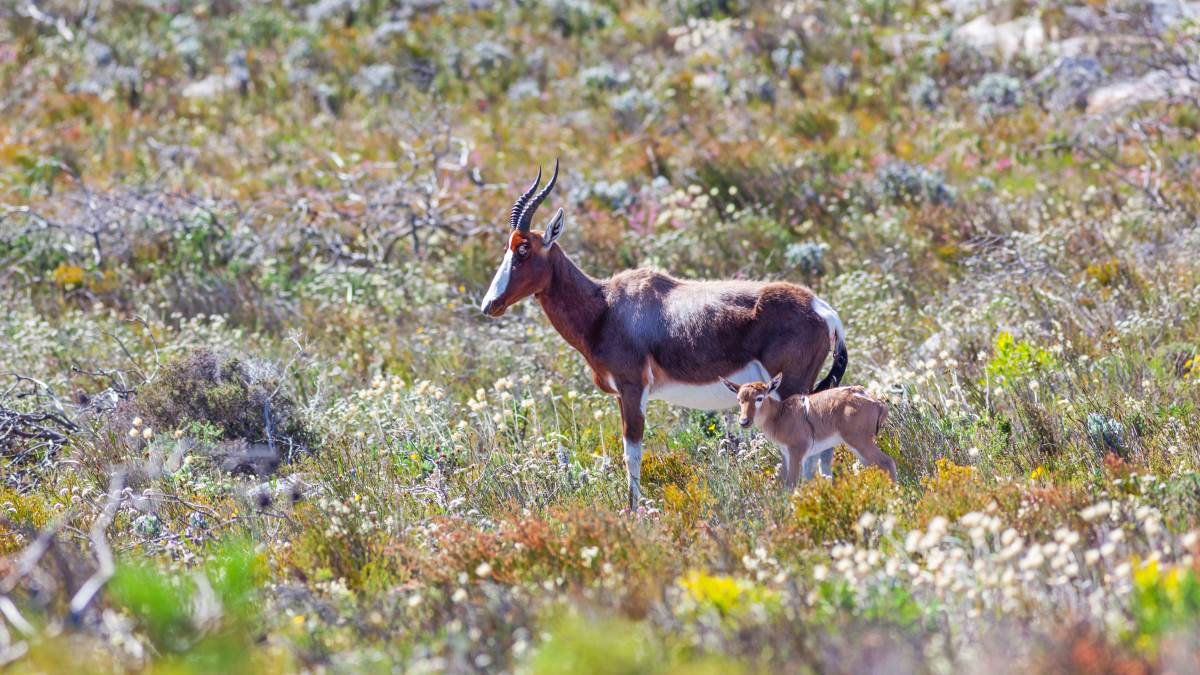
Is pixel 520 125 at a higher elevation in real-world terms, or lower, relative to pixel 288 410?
lower

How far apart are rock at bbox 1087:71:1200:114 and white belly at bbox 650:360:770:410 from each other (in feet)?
34.5

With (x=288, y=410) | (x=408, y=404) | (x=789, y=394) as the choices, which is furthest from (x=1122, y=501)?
(x=288, y=410)

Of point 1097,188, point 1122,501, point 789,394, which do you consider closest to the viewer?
point 1122,501

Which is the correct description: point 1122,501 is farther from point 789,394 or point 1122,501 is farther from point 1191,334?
point 1191,334

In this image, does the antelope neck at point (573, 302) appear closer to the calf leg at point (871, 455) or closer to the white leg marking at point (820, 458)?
the white leg marking at point (820, 458)

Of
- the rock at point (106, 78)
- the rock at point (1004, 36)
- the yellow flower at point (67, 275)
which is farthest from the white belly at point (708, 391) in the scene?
the rock at point (106, 78)

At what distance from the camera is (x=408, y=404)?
925 centimetres

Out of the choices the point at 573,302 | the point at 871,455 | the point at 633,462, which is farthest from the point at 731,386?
the point at 573,302

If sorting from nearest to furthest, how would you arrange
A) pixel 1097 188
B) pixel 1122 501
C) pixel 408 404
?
pixel 1122 501 → pixel 408 404 → pixel 1097 188

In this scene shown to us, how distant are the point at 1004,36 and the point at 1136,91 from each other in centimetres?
358

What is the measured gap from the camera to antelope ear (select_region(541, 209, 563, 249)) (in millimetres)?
7973

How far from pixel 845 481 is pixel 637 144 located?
11.4 m

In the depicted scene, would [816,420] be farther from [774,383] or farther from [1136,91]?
[1136,91]

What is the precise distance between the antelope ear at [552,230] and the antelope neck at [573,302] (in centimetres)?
8
